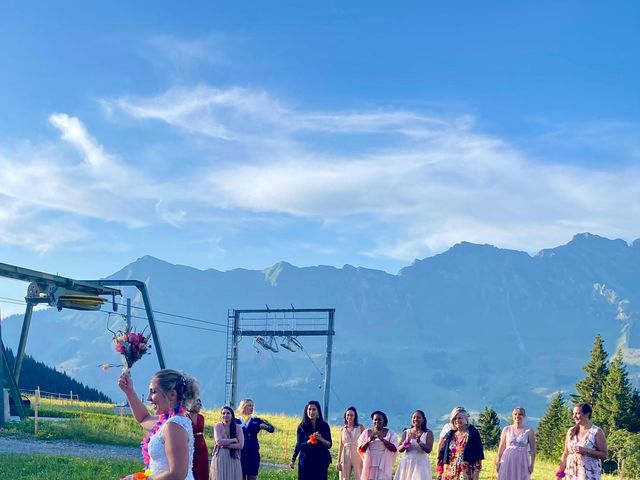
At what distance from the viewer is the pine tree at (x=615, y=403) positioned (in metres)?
51.4

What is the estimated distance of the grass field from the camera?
735 inches

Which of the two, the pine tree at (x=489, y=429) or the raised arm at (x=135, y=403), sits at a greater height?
the raised arm at (x=135, y=403)

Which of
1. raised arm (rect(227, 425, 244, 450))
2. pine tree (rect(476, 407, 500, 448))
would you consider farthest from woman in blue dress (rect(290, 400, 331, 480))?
pine tree (rect(476, 407, 500, 448))

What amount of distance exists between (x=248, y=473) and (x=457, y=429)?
159 inches

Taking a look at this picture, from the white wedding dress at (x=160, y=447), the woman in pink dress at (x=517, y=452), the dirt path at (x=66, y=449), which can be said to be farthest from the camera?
the dirt path at (x=66, y=449)

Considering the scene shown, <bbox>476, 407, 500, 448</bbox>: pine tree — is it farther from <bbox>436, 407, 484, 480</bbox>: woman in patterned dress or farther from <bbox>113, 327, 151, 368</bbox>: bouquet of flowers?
<bbox>113, 327, 151, 368</bbox>: bouquet of flowers

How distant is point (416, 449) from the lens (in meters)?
14.7

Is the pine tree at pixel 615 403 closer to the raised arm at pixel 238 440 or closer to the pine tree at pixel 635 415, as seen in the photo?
the pine tree at pixel 635 415

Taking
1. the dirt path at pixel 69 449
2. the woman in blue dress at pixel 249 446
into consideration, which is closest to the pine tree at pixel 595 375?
the dirt path at pixel 69 449

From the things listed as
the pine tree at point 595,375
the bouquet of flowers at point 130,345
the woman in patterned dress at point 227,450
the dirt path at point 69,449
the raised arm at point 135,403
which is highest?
the pine tree at point 595,375

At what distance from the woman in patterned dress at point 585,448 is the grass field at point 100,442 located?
8.06m

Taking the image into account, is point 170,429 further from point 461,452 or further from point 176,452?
point 461,452

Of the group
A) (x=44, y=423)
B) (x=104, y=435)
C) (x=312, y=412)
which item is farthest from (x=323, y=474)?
(x=44, y=423)

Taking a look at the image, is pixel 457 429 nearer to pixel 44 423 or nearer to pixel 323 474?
pixel 323 474
